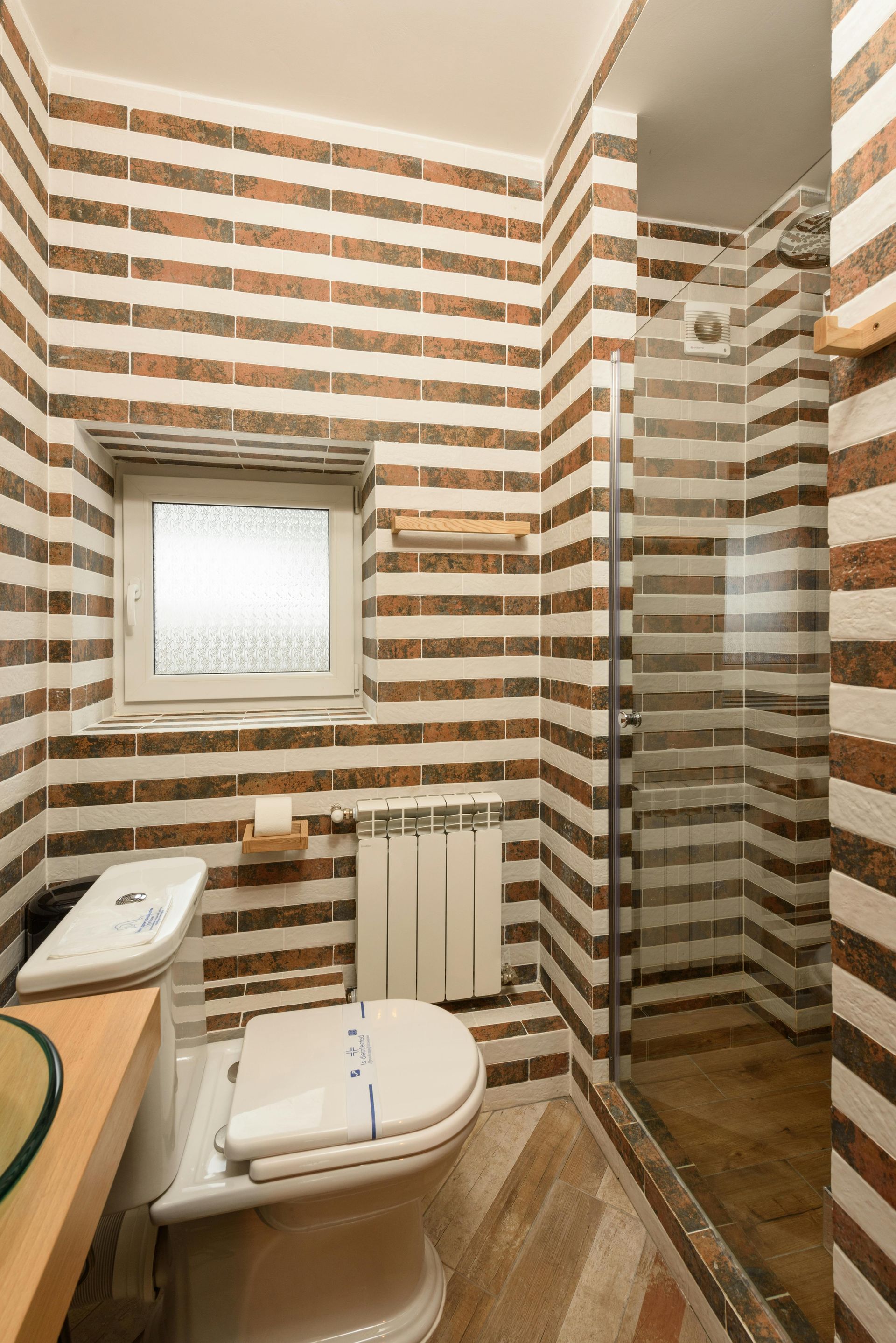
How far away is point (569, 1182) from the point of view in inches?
57.2

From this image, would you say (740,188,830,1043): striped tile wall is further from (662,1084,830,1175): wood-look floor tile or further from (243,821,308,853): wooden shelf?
(243,821,308,853): wooden shelf

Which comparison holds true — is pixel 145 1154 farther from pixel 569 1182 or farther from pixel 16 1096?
pixel 569 1182

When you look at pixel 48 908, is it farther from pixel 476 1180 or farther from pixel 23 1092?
pixel 476 1180

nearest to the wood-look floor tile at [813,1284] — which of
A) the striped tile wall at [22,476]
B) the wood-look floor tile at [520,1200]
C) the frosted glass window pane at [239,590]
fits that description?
the wood-look floor tile at [520,1200]

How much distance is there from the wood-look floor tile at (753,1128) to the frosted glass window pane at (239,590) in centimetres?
154

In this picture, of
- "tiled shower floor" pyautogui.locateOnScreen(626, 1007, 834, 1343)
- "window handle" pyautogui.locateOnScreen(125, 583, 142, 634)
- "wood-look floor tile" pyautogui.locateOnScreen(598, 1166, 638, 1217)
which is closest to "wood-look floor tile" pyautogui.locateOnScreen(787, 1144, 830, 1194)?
"tiled shower floor" pyautogui.locateOnScreen(626, 1007, 834, 1343)

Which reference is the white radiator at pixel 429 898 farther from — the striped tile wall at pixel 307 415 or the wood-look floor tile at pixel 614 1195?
the wood-look floor tile at pixel 614 1195

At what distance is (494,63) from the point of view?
5.22ft

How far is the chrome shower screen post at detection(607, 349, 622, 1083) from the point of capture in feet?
5.13

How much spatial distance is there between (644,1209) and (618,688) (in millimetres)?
1094

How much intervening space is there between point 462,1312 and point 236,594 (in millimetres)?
1816

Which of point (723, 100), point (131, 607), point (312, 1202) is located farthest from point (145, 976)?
point (723, 100)

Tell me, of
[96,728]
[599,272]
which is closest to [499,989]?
[96,728]

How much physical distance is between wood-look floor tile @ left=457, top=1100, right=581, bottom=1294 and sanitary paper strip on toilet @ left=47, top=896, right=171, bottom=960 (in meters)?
0.92
